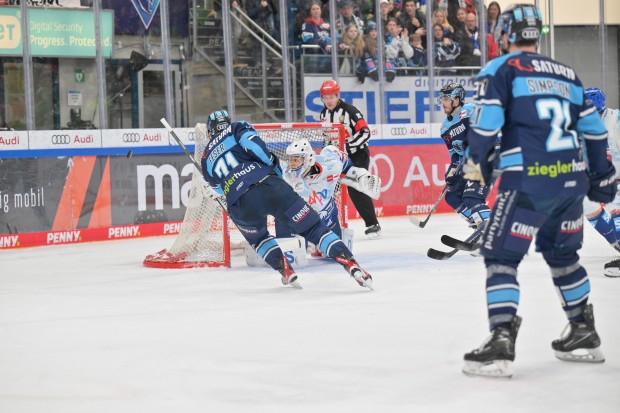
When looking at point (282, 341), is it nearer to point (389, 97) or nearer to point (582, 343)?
point (582, 343)

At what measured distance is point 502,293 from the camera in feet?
12.0

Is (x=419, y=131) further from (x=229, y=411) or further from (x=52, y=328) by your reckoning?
(x=229, y=411)

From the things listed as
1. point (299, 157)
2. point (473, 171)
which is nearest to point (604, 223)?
point (299, 157)

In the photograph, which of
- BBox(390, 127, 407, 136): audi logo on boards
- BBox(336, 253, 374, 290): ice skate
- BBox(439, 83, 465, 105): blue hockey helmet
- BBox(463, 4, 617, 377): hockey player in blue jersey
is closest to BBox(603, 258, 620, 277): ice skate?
BBox(336, 253, 374, 290): ice skate

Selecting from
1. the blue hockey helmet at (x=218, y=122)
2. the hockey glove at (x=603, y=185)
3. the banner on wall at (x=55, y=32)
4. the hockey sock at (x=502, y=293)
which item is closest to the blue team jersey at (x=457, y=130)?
the blue hockey helmet at (x=218, y=122)

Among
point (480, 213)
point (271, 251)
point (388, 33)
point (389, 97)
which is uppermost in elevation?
point (388, 33)

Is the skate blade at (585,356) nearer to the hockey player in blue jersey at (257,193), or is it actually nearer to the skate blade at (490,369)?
the skate blade at (490,369)

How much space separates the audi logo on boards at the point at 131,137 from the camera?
9648 millimetres

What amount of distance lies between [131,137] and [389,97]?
11.1ft

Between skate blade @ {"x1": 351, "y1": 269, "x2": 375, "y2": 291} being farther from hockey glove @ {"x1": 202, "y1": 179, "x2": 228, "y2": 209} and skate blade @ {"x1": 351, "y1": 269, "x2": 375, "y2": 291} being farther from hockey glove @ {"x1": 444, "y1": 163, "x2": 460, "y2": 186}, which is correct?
hockey glove @ {"x1": 444, "y1": 163, "x2": 460, "y2": 186}

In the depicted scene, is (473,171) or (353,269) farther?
(353,269)

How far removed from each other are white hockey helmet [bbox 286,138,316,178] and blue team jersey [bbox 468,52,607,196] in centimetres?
325

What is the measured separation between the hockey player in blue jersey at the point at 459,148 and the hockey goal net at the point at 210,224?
3.15 feet

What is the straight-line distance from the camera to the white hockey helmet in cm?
692
